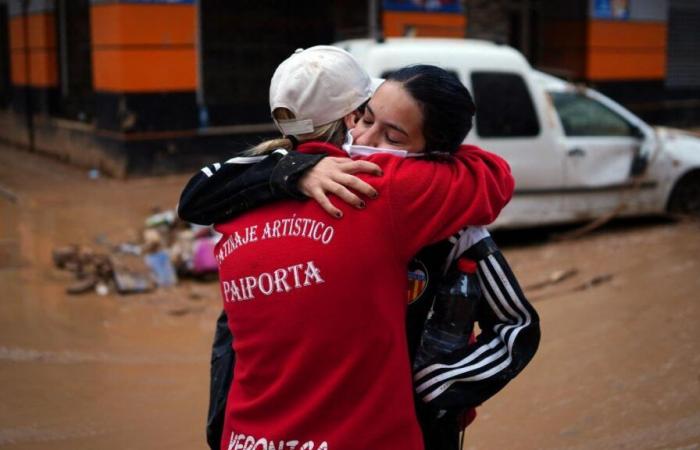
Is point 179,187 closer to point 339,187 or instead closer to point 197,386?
point 197,386

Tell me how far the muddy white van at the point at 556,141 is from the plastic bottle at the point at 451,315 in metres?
5.57

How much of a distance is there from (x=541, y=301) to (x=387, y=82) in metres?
4.71

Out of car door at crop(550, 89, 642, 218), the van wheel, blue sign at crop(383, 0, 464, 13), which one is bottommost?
the van wheel

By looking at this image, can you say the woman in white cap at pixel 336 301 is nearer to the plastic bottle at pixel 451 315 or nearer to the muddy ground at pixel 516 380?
the plastic bottle at pixel 451 315

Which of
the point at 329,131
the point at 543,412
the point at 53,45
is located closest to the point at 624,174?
the point at 543,412

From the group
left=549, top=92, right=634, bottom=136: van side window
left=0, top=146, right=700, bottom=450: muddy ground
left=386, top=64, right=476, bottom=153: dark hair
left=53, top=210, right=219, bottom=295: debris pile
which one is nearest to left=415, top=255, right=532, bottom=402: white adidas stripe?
left=386, top=64, right=476, bottom=153: dark hair

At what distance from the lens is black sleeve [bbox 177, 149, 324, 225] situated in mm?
1656

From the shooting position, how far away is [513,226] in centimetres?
777

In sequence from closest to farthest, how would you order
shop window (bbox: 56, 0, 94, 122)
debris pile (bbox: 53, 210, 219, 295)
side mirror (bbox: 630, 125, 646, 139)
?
debris pile (bbox: 53, 210, 219, 295), side mirror (bbox: 630, 125, 646, 139), shop window (bbox: 56, 0, 94, 122)

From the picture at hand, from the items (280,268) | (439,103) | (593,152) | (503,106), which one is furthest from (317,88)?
(593,152)

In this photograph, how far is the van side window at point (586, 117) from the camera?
7.98m

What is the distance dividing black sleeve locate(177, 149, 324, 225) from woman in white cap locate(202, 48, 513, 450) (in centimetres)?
3

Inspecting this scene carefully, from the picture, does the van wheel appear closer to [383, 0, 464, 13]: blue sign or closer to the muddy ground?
the muddy ground

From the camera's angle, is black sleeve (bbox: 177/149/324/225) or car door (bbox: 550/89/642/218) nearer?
black sleeve (bbox: 177/149/324/225)
